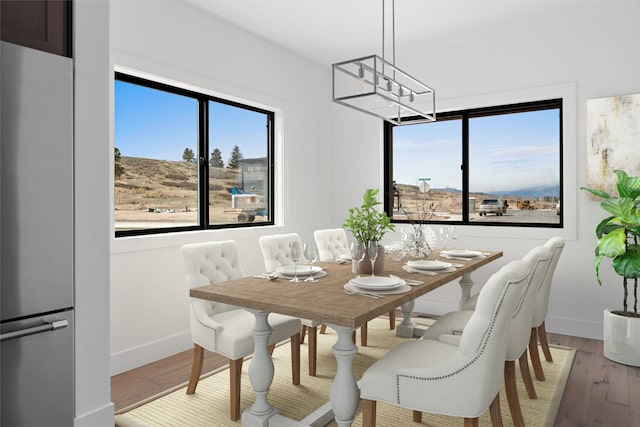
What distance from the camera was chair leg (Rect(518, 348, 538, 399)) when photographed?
246 cm

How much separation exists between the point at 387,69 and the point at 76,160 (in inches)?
150

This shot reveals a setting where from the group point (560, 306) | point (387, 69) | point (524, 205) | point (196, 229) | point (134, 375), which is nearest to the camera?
point (134, 375)

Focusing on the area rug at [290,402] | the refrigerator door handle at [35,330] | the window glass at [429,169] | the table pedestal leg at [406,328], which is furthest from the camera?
the window glass at [429,169]

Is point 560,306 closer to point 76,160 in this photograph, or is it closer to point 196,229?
point 196,229

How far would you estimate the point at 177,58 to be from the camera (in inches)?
132

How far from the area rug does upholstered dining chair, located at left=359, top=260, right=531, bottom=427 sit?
0.66 meters

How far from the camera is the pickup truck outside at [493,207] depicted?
4363mm

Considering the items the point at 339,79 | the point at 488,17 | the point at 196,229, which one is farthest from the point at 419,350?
the point at 339,79

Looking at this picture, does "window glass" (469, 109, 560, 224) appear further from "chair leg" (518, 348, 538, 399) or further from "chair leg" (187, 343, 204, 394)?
"chair leg" (187, 343, 204, 394)

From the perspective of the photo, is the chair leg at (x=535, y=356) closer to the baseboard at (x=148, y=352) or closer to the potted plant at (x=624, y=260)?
the potted plant at (x=624, y=260)

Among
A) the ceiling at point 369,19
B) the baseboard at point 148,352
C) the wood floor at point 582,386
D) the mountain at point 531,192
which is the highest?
the ceiling at point 369,19

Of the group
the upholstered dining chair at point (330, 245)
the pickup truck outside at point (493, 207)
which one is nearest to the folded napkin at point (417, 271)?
the upholstered dining chair at point (330, 245)

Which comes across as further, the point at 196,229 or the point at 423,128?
the point at 423,128

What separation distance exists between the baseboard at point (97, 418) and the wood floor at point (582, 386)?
0.66 metres
